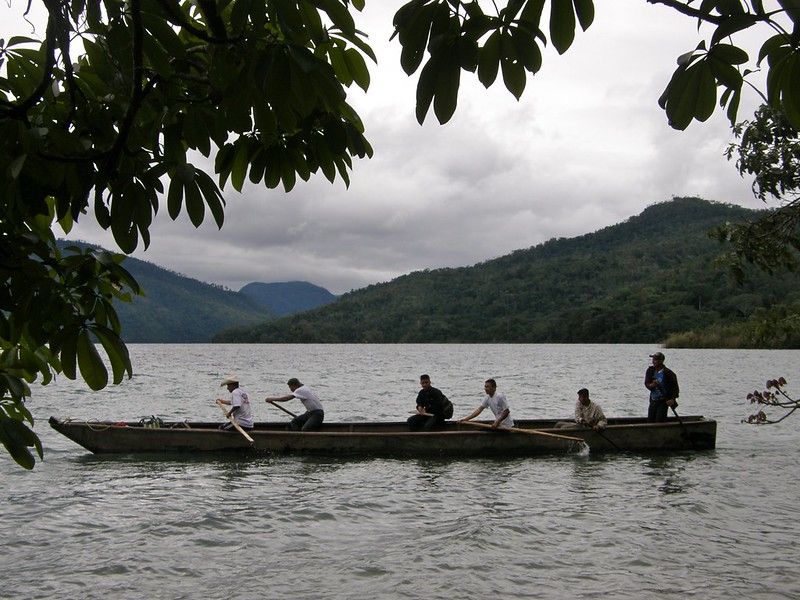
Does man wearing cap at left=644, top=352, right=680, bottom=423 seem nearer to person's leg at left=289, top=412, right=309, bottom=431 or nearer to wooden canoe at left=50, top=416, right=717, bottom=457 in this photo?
wooden canoe at left=50, top=416, right=717, bottom=457

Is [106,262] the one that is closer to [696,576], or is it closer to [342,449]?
[696,576]

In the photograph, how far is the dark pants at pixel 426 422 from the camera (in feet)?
53.5

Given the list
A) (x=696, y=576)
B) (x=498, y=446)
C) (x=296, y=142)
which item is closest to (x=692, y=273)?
(x=498, y=446)

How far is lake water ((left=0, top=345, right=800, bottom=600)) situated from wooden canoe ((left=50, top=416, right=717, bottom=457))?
0.31 m

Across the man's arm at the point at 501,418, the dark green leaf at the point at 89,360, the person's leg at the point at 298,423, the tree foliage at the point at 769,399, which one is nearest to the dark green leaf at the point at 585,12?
the dark green leaf at the point at 89,360

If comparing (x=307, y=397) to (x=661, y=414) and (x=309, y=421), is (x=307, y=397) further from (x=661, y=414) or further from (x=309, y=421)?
(x=661, y=414)

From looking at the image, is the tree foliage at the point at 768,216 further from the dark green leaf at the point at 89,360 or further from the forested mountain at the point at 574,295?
the forested mountain at the point at 574,295

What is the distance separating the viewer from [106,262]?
6.42 feet

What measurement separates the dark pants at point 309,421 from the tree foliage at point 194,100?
14264mm

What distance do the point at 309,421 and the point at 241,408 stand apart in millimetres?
1500

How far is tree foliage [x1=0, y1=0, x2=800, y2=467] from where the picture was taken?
1299 millimetres

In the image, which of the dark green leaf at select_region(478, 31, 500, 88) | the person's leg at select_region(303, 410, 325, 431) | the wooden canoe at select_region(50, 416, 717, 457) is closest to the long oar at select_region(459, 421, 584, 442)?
the wooden canoe at select_region(50, 416, 717, 457)

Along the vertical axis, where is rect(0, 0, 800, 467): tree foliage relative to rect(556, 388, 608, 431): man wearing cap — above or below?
above

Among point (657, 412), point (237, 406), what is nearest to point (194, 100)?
point (237, 406)
